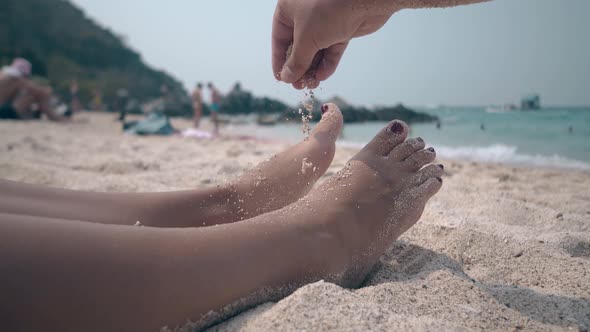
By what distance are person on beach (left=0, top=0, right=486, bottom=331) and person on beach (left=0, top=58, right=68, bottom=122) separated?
7055 millimetres

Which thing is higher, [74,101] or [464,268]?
[464,268]

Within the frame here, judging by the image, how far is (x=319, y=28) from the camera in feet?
3.48

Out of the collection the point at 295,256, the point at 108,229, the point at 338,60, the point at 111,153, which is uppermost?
the point at 338,60

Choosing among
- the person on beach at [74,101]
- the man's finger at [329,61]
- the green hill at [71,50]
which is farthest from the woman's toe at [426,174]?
the green hill at [71,50]

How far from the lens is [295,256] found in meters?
1.02

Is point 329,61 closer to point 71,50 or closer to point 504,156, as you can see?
point 504,156

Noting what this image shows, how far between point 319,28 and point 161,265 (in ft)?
2.29

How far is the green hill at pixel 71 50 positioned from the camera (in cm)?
2306

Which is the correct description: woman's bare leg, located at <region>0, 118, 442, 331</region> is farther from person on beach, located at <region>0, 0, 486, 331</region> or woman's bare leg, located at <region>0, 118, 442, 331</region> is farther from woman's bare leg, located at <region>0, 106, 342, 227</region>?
woman's bare leg, located at <region>0, 106, 342, 227</region>

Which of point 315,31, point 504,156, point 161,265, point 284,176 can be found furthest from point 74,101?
point 161,265

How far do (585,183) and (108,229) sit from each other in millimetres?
3010

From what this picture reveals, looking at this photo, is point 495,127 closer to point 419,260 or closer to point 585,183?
point 585,183

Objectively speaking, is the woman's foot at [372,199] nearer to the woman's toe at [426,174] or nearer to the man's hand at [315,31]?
the woman's toe at [426,174]

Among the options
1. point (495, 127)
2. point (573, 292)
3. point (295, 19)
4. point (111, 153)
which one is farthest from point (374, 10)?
point (495, 127)
